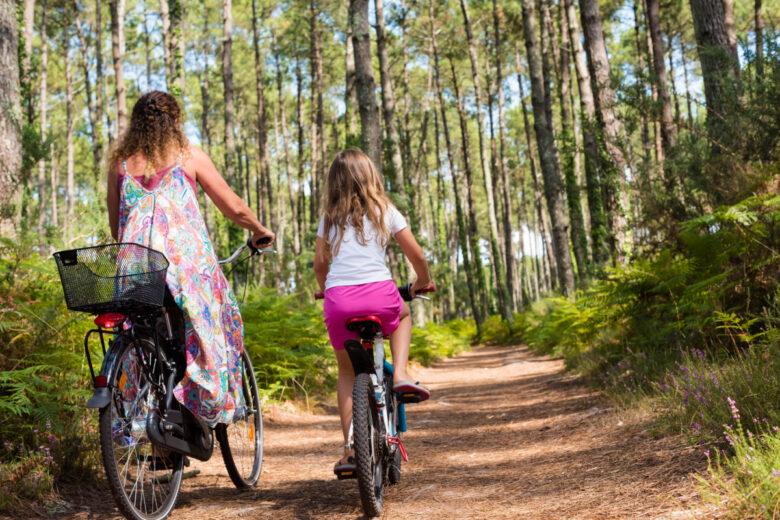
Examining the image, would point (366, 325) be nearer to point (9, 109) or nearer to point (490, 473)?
point (490, 473)

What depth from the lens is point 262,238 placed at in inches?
141

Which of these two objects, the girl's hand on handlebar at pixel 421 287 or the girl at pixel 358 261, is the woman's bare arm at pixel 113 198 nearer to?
the girl at pixel 358 261

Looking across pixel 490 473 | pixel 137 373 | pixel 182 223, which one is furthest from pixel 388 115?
pixel 137 373

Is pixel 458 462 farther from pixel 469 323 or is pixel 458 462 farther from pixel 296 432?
pixel 469 323

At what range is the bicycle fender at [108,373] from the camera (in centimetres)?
258

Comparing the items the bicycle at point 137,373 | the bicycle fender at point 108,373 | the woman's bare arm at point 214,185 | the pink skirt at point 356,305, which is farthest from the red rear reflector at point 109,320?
the pink skirt at point 356,305

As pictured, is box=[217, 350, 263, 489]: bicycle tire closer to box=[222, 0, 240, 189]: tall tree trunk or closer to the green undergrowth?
the green undergrowth

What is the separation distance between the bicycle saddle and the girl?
40mm

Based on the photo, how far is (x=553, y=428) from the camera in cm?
557

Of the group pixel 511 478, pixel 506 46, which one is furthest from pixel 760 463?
pixel 506 46

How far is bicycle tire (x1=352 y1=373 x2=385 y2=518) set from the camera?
2.86 meters

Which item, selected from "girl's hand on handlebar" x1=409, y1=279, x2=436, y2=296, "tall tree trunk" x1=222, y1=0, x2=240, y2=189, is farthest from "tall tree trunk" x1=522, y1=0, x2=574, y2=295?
"girl's hand on handlebar" x1=409, y1=279, x2=436, y2=296

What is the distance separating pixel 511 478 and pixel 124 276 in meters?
2.72

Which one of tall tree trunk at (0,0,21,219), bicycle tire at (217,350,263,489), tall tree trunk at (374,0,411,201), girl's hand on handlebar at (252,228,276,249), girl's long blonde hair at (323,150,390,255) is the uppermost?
tall tree trunk at (374,0,411,201)
